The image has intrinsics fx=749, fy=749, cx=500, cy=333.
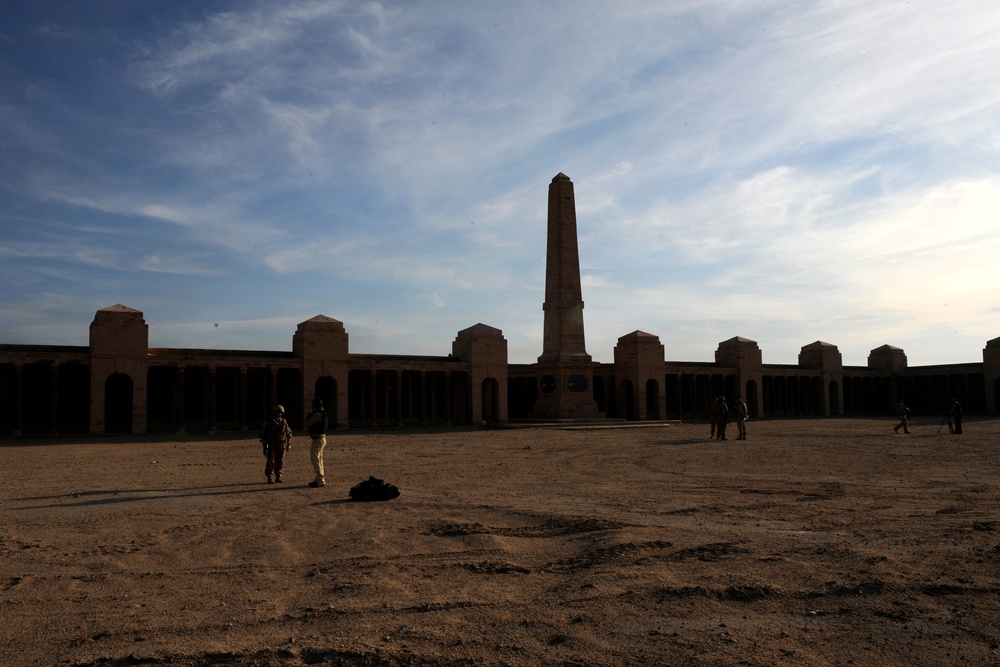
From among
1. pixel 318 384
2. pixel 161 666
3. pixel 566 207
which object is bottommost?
pixel 161 666

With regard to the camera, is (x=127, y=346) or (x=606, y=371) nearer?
(x=127, y=346)

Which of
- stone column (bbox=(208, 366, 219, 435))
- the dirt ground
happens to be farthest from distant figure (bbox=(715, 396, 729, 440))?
stone column (bbox=(208, 366, 219, 435))

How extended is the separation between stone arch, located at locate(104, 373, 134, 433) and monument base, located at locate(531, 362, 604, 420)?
57.2ft

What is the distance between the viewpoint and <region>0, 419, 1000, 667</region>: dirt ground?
4828mm

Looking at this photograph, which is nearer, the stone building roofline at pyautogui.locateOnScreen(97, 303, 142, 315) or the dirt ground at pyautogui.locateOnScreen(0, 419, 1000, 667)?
the dirt ground at pyautogui.locateOnScreen(0, 419, 1000, 667)

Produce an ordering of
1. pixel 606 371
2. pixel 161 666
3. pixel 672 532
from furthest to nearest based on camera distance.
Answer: pixel 606 371, pixel 672 532, pixel 161 666

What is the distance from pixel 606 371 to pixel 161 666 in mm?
38412

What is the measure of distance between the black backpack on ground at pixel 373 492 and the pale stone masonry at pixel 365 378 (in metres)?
20.6

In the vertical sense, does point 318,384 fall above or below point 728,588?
above

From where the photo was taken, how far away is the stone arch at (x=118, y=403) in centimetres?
2986

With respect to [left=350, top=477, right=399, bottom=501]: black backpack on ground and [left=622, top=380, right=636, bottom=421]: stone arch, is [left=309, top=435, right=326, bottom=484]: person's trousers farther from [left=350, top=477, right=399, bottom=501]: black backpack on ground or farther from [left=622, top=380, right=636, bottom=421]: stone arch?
[left=622, top=380, right=636, bottom=421]: stone arch

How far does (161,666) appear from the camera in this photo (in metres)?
4.53

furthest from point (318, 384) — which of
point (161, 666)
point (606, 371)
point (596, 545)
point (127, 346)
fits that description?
point (161, 666)

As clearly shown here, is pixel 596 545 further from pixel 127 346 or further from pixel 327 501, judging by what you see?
pixel 127 346
